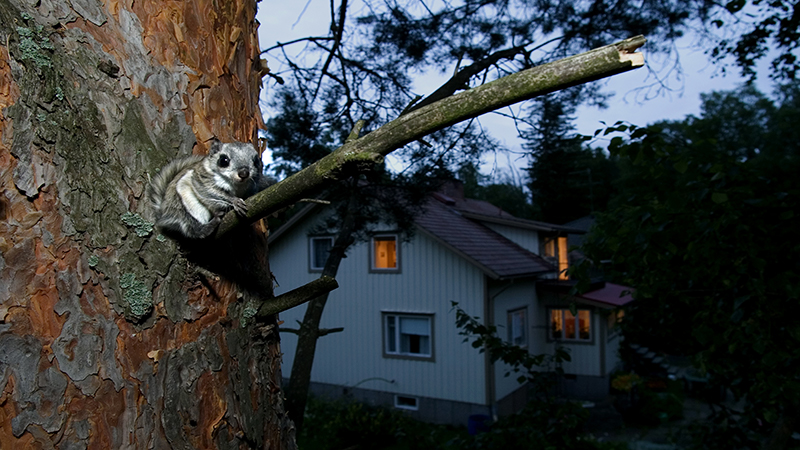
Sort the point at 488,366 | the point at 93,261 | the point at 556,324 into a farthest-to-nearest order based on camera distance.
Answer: the point at 556,324, the point at 488,366, the point at 93,261

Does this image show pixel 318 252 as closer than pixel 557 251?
Yes

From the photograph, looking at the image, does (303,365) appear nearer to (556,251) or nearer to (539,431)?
(539,431)

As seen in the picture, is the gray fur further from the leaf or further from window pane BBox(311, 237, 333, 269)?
window pane BBox(311, 237, 333, 269)

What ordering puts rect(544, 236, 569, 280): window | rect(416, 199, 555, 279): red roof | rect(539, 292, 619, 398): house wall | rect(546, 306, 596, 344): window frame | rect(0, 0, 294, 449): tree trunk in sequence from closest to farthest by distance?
rect(0, 0, 294, 449): tree trunk → rect(416, 199, 555, 279): red roof → rect(539, 292, 619, 398): house wall → rect(546, 306, 596, 344): window frame → rect(544, 236, 569, 280): window

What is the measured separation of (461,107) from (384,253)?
12.4 metres

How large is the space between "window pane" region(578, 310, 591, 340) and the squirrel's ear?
48.6 feet

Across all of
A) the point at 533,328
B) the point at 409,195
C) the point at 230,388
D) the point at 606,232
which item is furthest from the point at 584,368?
the point at 230,388

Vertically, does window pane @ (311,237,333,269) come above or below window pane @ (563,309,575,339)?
above

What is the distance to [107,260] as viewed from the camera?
129 cm

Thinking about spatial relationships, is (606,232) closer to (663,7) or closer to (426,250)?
(663,7)

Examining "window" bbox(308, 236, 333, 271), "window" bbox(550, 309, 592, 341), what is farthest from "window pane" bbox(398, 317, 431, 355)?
"window" bbox(550, 309, 592, 341)

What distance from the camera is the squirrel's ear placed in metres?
1.62

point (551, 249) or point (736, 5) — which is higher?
point (736, 5)

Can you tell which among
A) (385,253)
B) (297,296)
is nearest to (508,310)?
(385,253)
